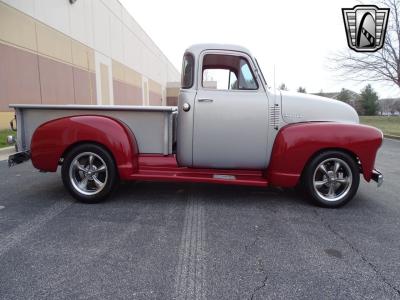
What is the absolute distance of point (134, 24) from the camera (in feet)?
121

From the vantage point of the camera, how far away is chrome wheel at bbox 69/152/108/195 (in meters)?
4.29

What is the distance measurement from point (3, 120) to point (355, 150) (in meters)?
13.6

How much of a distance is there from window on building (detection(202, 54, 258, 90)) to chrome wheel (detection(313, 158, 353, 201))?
4.80ft

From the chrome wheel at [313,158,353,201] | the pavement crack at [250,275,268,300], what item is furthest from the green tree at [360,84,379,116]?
the pavement crack at [250,275,268,300]

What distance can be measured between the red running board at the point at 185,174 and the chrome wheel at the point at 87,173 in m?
0.45

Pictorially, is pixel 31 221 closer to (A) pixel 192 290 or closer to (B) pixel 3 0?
(A) pixel 192 290

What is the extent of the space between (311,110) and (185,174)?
1.96m

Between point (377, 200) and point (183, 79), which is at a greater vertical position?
point (183, 79)

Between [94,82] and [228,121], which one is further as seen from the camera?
[94,82]

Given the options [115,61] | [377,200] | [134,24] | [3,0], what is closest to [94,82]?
[115,61]

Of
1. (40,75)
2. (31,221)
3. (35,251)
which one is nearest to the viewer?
(35,251)

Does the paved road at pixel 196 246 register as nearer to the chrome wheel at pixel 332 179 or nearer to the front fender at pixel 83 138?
the chrome wheel at pixel 332 179

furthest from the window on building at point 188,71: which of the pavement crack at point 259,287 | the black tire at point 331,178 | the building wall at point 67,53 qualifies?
the building wall at point 67,53

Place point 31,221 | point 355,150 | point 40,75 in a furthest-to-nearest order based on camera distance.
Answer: point 40,75 < point 355,150 < point 31,221
